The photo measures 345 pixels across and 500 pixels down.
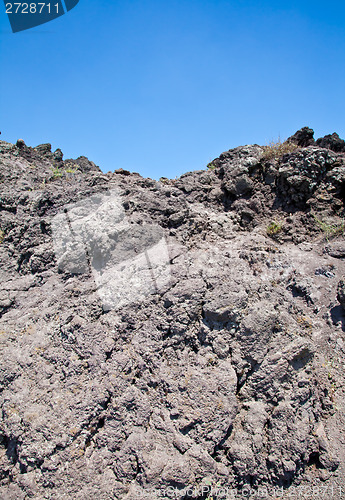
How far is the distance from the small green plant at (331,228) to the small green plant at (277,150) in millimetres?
1509

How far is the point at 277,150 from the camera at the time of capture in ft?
19.3

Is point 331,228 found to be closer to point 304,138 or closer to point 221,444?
point 304,138

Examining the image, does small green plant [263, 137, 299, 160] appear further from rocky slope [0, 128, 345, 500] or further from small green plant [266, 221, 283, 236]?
small green plant [266, 221, 283, 236]

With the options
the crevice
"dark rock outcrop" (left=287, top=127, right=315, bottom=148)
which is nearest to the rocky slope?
the crevice

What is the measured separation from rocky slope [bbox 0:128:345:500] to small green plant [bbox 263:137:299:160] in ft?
0.62

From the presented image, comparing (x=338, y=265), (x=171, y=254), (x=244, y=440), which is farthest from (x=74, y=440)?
(x=338, y=265)

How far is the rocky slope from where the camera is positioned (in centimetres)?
315

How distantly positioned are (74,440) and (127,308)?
1533mm

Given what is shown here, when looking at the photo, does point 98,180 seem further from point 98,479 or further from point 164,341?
point 98,479

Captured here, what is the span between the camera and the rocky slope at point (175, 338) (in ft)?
10.3

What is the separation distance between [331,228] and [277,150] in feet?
6.11

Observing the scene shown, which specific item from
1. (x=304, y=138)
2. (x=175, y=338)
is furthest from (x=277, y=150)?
(x=175, y=338)

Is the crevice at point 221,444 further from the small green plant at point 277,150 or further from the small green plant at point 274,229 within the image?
the small green plant at point 277,150

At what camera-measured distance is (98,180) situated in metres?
5.38
